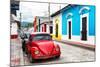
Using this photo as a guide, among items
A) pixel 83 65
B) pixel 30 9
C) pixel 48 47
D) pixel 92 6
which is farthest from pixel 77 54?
pixel 30 9

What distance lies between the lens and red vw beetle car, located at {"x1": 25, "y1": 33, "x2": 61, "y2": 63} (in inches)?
102

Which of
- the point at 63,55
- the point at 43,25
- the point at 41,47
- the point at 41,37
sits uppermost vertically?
the point at 43,25

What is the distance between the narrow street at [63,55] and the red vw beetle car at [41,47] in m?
0.06

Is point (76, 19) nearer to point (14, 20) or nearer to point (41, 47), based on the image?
point (41, 47)

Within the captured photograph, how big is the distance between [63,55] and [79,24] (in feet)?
1.61

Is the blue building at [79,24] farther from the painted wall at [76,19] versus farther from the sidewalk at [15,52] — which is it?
the sidewalk at [15,52]

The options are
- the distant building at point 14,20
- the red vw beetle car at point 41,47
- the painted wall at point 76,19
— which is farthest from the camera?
the painted wall at point 76,19

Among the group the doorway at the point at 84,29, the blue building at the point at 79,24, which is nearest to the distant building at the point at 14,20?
the blue building at the point at 79,24

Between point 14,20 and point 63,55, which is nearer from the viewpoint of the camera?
point 14,20

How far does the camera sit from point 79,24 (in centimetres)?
285

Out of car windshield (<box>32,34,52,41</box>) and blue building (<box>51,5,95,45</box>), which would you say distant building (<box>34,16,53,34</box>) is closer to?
car windshield (<box>32,34,52,41</box>)

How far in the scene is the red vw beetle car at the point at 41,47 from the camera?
2598 millimetres

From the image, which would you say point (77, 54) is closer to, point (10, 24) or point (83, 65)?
point (83, 65)

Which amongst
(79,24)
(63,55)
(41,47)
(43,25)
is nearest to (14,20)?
(43,25)
